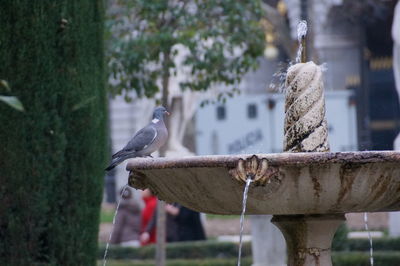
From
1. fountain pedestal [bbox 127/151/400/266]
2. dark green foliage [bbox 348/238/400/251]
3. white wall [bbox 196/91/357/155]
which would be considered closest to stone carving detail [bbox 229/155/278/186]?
fountain pedestal [bbox 127/151/400/266]

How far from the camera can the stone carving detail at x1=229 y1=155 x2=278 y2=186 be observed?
6020mm

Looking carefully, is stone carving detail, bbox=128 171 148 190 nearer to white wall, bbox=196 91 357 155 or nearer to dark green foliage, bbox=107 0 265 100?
dark green foliage, bbox=107 0 265 100

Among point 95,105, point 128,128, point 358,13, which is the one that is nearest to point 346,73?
point 358,13

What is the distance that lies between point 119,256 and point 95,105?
7326 mm

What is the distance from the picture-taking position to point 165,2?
44.4 ft

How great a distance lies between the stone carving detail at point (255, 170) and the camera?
19.7ft

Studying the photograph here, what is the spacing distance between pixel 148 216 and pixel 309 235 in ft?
30.1

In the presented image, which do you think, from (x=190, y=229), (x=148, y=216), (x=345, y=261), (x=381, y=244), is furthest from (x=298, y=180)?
(x=190, y=229)

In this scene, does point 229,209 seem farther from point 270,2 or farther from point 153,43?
point 270,2

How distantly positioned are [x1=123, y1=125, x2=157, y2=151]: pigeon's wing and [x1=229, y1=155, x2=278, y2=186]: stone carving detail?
5.38 feet

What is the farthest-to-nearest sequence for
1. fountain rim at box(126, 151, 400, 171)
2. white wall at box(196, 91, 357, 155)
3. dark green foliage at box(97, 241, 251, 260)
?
white wall at box(196, 91, 357, 155)
dark green foliage at box(97, 241, 251, 260)
fountain rim at box(126, 151, 400, 171)

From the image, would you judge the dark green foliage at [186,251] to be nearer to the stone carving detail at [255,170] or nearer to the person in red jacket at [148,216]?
the person in red jacket at [148,216]

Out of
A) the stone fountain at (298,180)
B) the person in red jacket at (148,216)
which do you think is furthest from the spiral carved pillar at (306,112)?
the person in red jacket at (148,216)

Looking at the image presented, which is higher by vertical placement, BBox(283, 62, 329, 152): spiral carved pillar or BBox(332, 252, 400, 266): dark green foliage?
BBox(283, 62, 329, 152): spiral carved pillar
